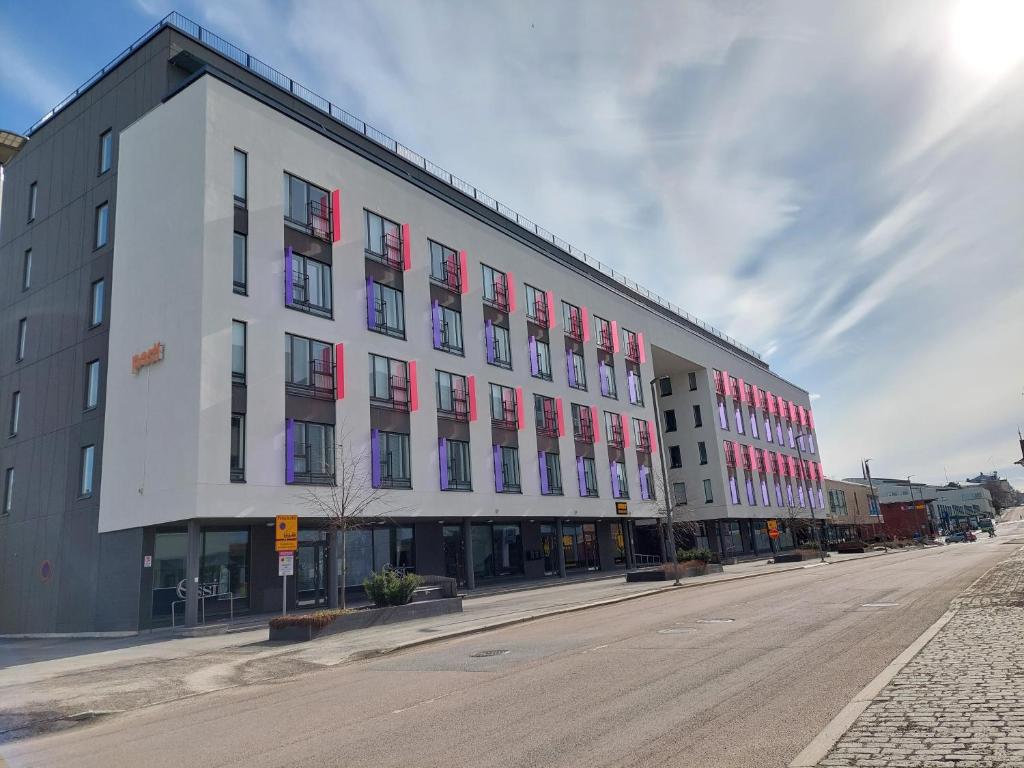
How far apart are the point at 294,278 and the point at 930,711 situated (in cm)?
2713

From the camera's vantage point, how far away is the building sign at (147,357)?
2692 cm

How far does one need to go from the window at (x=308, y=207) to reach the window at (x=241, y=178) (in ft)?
6.51

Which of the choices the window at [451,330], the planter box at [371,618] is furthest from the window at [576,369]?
the planter box at [371,618]

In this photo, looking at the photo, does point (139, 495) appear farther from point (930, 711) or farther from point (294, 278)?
point (930, 711)

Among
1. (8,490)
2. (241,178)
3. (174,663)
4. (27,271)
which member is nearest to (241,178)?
(241,178)

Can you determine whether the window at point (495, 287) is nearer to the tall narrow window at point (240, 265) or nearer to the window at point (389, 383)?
the window at point (389, 383)

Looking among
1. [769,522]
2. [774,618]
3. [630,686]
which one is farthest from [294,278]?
[769,522]

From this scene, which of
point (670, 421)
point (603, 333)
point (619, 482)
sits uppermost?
point (603, 333)

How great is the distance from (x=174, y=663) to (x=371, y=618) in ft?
19.1

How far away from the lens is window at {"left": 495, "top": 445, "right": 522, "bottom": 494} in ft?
127

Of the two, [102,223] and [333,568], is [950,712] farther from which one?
[102,223]

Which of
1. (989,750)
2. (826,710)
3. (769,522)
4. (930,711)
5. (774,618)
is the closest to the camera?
(989,750)

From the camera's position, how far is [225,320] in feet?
87.1

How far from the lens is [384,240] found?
115 ft
